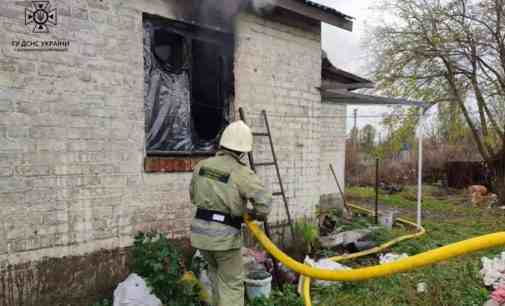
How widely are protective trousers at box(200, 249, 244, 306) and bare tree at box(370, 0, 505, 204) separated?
33.7ft

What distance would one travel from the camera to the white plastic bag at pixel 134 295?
3588mm

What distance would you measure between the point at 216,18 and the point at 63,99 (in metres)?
2.45

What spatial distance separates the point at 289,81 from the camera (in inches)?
245

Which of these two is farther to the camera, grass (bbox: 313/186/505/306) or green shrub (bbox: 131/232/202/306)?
grass (bbox: 313/186/505/306)

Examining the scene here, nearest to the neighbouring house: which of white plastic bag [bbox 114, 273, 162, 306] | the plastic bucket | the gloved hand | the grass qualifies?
white plastic bag [bbox 114, 273, 162, 306]

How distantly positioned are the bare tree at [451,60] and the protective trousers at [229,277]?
1026cm

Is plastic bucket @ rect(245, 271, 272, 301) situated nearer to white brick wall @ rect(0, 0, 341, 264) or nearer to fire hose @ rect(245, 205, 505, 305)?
fire hose @ rect(245, 205, 505, 305)

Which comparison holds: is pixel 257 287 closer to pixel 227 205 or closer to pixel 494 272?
pixel 227 205

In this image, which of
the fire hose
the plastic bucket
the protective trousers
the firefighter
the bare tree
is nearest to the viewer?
the fire hose

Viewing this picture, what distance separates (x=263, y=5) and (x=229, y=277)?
3.97 meters

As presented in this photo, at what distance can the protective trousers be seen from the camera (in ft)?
11.3

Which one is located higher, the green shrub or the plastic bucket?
the green shrub

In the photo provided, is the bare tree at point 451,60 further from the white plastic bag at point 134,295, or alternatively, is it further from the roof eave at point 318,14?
the white plastic bag at point 134,295

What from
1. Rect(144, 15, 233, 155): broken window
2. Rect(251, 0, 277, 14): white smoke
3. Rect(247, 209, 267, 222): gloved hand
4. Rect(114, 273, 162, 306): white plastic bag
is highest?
Rect(251, 0, 277, 14): white smoke
